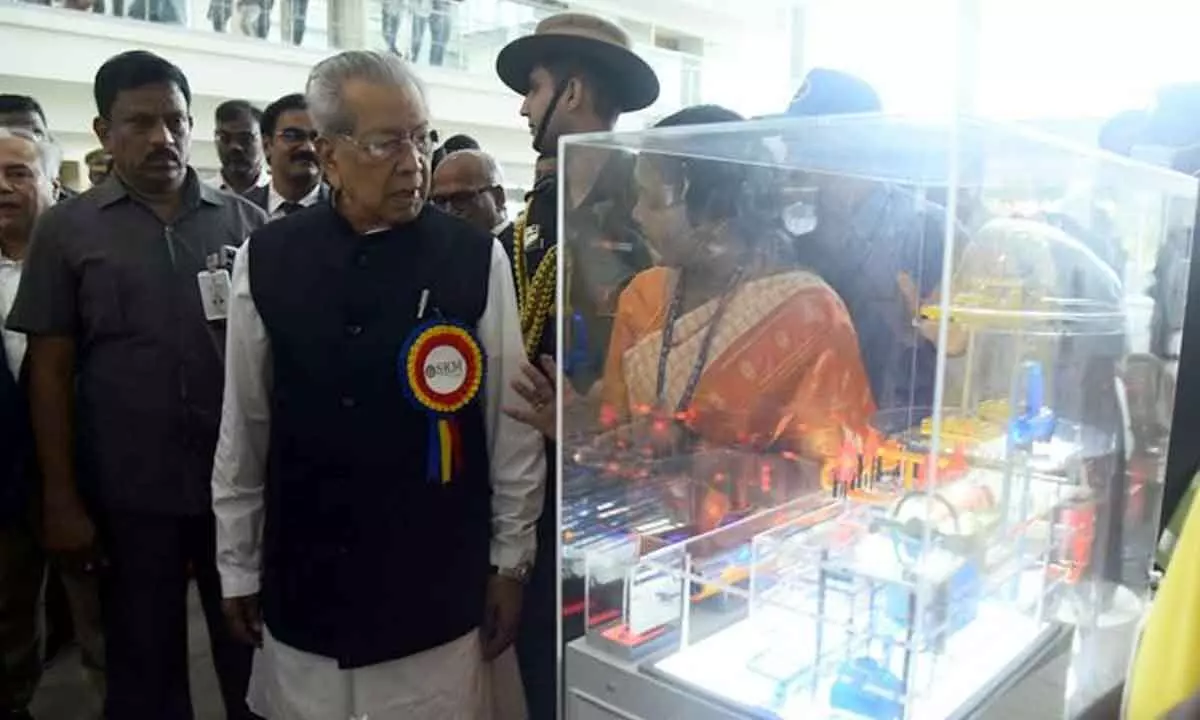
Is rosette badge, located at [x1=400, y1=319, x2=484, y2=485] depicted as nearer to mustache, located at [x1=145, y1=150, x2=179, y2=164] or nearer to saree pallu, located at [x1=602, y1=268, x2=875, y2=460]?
saree pallu, located at [x1=602, y1=268, x2=875, y2=460]

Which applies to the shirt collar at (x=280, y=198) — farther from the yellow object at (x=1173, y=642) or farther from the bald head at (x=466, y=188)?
the yellow object at (x=1173, y=642)

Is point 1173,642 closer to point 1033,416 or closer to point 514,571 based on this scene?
point 1033,416

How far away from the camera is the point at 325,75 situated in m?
1.24

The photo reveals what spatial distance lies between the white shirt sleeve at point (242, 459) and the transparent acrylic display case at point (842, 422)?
1.47ft

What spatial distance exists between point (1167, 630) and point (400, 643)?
90 centimetres

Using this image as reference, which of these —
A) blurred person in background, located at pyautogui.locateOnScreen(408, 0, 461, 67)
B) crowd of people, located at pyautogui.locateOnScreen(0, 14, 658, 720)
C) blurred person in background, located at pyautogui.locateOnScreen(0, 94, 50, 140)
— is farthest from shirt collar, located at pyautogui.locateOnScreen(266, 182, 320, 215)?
blurred person in background, located at pyautogui.locateOnScreen(408, 0, 461, 67)

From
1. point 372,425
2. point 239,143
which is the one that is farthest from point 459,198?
point 372,425

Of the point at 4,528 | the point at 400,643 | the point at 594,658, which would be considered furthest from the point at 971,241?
the point at 4,528

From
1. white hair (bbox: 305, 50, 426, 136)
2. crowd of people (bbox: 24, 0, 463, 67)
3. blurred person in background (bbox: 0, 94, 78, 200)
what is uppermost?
crowd of people (bbox: 24, 0, 463, 67)

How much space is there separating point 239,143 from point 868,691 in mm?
2738

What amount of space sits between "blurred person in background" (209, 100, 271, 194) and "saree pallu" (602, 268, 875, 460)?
2.20 meters

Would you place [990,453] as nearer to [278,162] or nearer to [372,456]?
[372,456]

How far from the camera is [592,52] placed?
61.9 inches

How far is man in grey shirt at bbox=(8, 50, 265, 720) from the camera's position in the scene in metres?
1.68
